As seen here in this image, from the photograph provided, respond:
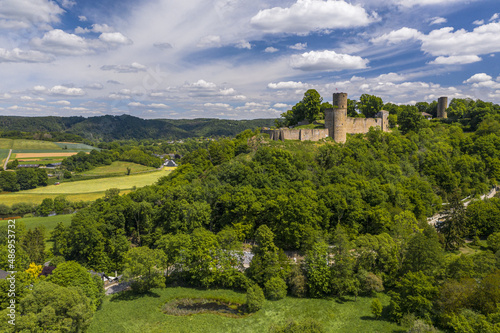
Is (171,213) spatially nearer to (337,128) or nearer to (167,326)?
(167,326)

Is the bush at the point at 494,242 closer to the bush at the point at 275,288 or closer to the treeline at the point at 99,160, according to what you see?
the bush at the point at 275,288

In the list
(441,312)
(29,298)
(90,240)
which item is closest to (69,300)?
(29,298)

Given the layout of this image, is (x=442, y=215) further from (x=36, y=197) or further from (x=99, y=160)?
Answer: (x=99, y=160)

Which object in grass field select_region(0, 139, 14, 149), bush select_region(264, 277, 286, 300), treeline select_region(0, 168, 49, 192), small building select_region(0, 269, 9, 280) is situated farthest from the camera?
grass field select_region(0, 139, 14, 149)

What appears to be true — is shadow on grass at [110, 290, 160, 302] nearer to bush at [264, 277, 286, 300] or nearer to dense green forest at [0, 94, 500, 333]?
dense green forest at [0, 94, 500, 333]

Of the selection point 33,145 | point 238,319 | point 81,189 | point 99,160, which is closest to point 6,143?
point 33,145

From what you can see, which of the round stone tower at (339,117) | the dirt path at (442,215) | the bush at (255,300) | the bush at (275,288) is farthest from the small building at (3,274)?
the dirt path at (442,215)

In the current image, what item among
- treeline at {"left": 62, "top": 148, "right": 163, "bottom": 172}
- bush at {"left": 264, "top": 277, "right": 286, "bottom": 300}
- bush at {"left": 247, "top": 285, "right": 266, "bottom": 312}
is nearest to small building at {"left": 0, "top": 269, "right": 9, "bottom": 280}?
bush at {"left": 247, "top": 285, "right": 266, "bottom": 312}
